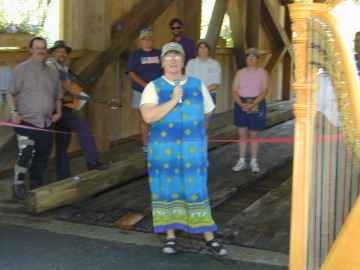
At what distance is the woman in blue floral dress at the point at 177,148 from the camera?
511cm

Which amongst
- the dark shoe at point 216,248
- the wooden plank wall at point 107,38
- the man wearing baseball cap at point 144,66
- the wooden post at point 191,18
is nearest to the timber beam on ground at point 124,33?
the wooden plank wall at point 107,38

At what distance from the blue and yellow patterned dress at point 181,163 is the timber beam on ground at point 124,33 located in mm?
3904

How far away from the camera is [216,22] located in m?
12.2

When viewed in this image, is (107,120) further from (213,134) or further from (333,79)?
(333,79)

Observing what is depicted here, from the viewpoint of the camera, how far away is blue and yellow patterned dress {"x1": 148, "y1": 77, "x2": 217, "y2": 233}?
514 cm

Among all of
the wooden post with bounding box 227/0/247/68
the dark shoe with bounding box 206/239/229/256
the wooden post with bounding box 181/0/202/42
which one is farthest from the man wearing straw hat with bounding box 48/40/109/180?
the wooden post with bounding box 227/0/247/68

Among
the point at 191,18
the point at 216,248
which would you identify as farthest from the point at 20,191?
the point at 191,18

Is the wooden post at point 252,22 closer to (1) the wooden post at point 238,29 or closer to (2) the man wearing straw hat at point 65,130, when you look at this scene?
(1) the wooden post at point 238,29

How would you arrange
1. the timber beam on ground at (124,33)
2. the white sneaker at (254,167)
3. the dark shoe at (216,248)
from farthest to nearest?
the timber beam on ground at (124,33)
the white sneaker at (254,167)
the dark shoe at (216,248)

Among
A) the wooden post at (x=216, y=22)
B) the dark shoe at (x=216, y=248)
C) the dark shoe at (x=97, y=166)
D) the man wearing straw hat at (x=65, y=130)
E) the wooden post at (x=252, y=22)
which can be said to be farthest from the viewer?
the wooden post at (x=252, y=22)

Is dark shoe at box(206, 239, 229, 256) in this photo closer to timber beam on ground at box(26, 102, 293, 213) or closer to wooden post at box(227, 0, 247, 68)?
timber beam on ground at box(26, 102, 293, 213)

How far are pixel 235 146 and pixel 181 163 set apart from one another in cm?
561

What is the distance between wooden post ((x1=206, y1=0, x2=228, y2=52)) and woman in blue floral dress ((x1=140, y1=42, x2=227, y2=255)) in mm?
6753

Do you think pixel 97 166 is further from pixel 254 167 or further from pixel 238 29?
pixel 238 29
